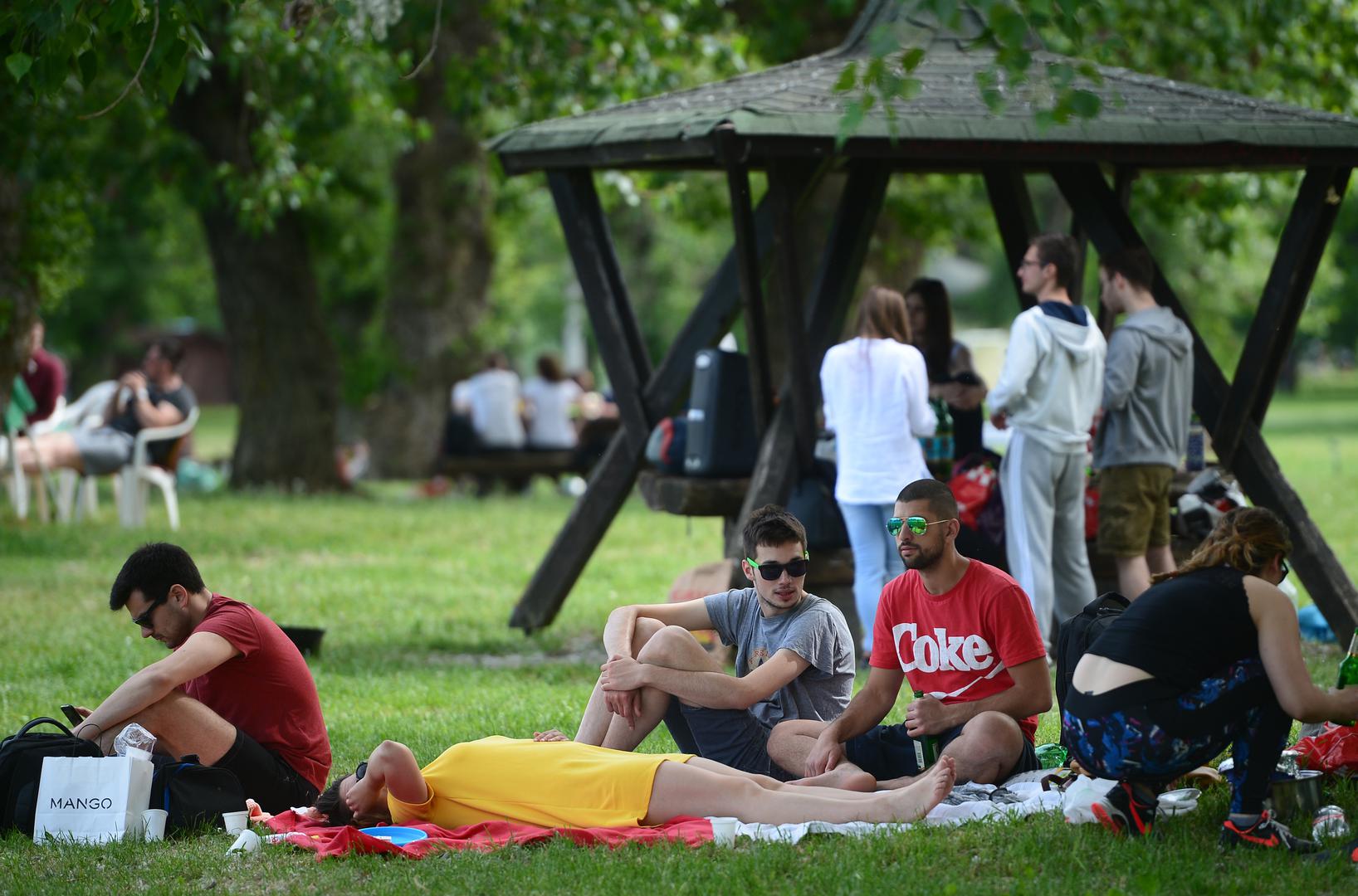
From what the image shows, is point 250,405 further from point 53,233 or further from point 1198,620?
point 1198,620

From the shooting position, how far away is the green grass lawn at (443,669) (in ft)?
17.0

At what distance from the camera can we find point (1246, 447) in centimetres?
971

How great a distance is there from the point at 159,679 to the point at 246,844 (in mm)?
674

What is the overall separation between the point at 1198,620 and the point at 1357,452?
2355 centimetres

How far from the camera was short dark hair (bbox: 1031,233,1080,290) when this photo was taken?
8562 millimetres

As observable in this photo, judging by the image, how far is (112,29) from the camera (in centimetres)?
627

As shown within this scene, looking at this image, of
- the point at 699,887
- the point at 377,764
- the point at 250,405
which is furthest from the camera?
the point at 250,405

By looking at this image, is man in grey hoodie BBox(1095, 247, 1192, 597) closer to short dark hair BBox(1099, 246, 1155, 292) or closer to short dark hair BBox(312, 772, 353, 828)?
short dark hair BBox(1099, 246, 1155, 292)

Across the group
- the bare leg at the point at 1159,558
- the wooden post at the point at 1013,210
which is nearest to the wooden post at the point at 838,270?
the wooden post at the point at 1013,210

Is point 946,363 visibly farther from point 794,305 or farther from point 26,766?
point 26,766

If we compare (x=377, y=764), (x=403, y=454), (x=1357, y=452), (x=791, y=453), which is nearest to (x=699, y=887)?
(x=377, y=764)

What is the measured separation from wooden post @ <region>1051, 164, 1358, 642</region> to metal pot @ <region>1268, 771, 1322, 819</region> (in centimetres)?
398

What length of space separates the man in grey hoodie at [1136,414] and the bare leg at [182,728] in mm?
4840

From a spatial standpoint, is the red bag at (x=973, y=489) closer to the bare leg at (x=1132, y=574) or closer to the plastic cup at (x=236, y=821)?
the bare leg at (x=1132, y=574)
